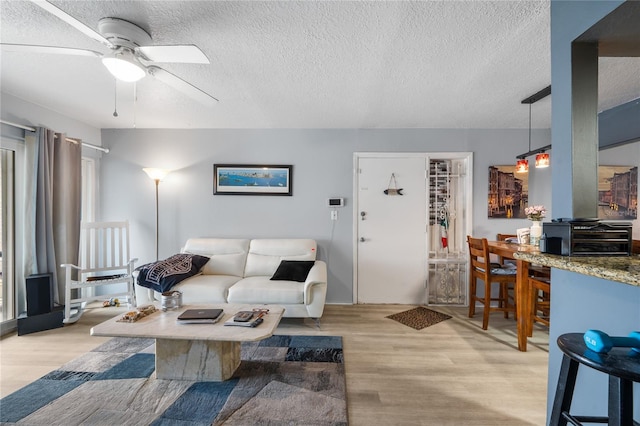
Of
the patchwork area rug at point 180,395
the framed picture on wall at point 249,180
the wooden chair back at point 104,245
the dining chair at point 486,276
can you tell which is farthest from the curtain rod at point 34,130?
the dining chair at point 486,276

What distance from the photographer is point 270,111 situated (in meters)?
3.03

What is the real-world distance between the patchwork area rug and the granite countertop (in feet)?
4.53

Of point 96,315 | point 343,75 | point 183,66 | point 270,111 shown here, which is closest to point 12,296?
point 96,315

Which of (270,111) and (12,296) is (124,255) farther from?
(270,111)

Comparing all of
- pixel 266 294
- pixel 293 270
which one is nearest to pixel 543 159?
pixel 293 270

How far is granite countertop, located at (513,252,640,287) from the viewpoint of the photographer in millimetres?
805

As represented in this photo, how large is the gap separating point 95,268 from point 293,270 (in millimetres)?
2273

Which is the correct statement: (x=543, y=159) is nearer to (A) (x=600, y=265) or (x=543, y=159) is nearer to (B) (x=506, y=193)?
(B) (x=506, y=193)

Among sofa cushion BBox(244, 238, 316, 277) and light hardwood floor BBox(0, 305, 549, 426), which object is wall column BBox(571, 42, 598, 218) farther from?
sofa cushion BBox(244, 238, 316, 277)

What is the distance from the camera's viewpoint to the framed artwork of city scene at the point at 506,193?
3490mm

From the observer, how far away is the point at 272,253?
3383 millimetres

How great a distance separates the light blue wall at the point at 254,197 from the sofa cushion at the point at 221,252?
216mm

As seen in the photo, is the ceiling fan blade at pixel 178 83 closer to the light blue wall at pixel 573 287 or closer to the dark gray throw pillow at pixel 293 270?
the dark gray throw pillow at pixel 293 270

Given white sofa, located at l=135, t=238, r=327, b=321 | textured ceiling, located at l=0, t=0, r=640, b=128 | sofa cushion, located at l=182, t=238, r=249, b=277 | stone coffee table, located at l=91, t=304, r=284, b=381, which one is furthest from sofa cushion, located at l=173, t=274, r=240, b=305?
textured ceiling, located at l=0, t=0, r=640, b=128
